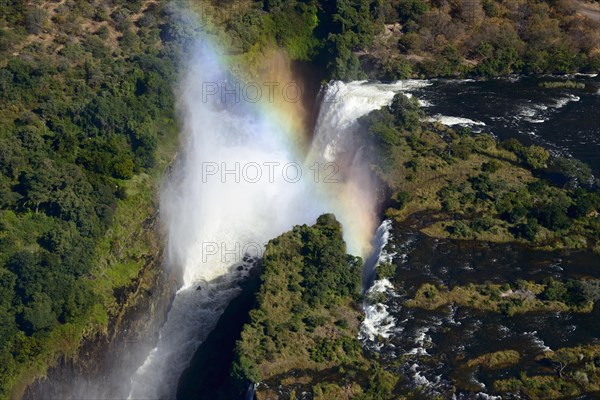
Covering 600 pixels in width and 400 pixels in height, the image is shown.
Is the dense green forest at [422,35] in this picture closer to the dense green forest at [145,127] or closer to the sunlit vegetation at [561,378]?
the dense green forest at [145,127]

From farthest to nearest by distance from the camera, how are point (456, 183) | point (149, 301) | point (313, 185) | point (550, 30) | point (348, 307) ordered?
point (550, 30) < point (313, 185) < point (456, 183) < point (149, 301) < point (348, 307)

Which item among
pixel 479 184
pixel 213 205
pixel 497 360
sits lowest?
pixel 497 360

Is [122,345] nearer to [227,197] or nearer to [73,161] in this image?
[73,161]

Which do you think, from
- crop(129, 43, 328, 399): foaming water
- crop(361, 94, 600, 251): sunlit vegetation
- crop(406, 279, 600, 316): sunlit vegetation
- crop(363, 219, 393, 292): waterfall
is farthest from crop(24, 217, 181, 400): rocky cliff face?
crop(406, 279, 600, 316): sunlit vegetation

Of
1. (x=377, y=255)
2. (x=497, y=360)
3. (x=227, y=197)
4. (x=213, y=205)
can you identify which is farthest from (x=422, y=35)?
(x=497, y=360)

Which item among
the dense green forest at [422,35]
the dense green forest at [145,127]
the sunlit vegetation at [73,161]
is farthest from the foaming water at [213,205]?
the dense green forest at [422,35]

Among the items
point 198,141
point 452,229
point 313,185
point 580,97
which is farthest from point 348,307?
point 580,97

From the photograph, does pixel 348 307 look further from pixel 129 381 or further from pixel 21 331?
pixel 21 331

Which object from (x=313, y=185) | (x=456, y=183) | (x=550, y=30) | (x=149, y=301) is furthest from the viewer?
(x=550, y=30)
